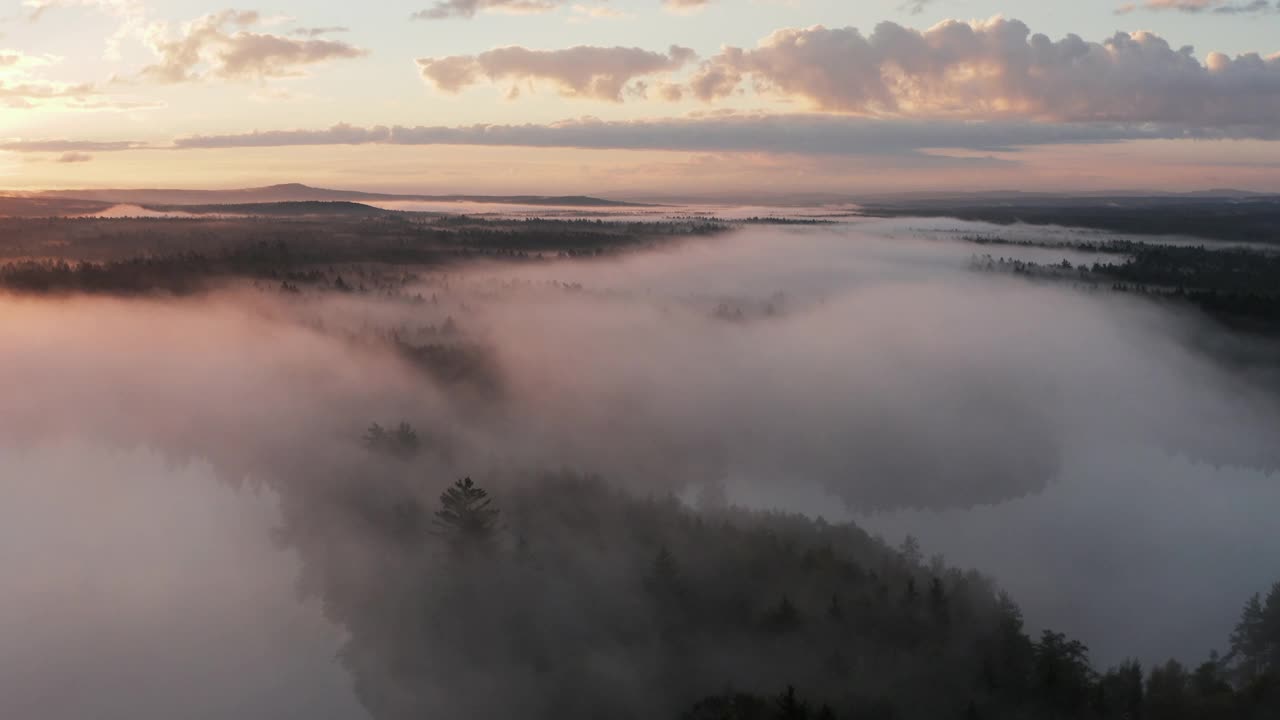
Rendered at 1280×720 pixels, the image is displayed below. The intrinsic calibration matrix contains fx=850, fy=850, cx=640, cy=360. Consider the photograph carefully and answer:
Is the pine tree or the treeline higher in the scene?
the pine tree

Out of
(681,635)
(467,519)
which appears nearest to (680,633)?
(681,635)

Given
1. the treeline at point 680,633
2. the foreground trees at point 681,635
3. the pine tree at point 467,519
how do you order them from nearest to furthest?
the foreground trees at point 681,635
the treeline at point 680,633
the pine tree at point 467,519

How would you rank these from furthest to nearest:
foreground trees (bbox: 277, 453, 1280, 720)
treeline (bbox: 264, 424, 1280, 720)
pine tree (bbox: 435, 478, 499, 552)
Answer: pine tree (bbox: 435, 478, 499, 552), treeline (bbox: 264, 424, 1280, 720), foreground trees (bbox: 277, 453, 1280, 720)

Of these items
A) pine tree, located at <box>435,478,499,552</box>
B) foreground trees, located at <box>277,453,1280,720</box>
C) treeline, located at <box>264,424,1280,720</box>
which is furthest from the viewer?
pine tree, located at <box>435,478,499,552</box>

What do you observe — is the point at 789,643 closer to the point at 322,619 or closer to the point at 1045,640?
the point at 1045,640

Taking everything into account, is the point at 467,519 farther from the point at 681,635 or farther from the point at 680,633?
the point at 681,635

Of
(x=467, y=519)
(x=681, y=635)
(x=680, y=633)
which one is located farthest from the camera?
(x=467, y=519)

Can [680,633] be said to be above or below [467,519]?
below

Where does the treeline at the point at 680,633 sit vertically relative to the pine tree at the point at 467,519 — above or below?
below

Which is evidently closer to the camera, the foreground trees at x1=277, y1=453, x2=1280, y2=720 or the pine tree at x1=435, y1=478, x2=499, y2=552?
the foreground trees at x1=277, y1=453, x2=1280, y2=720
